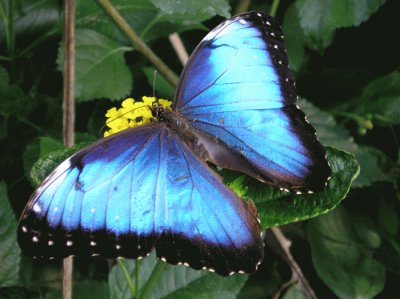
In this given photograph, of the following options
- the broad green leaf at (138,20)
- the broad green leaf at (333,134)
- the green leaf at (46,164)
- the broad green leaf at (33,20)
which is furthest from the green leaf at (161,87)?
Answer: the green leaf at (46,164)

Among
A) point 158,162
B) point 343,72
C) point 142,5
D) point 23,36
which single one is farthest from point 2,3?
point 343,72

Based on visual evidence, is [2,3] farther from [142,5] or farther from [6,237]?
[6,237]

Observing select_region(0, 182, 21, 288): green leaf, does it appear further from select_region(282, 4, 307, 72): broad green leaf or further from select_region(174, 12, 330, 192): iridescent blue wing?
select_region(282, 4, 307, 72): broad green leaf

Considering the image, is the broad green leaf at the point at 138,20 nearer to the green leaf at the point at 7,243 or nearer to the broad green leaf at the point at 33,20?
the broad green leaf at the point at 33,20

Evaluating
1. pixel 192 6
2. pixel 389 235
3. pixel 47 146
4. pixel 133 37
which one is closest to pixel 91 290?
pixel 47 146

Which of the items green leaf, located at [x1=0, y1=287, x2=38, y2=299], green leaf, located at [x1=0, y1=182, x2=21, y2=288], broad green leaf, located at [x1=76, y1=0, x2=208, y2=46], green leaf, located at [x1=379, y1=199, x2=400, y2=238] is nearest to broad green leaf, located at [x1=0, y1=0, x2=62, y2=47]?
broad green leaf, located at [x1=76, y1=0, x2=208, y2=46]

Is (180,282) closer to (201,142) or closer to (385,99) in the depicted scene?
(201,142)
